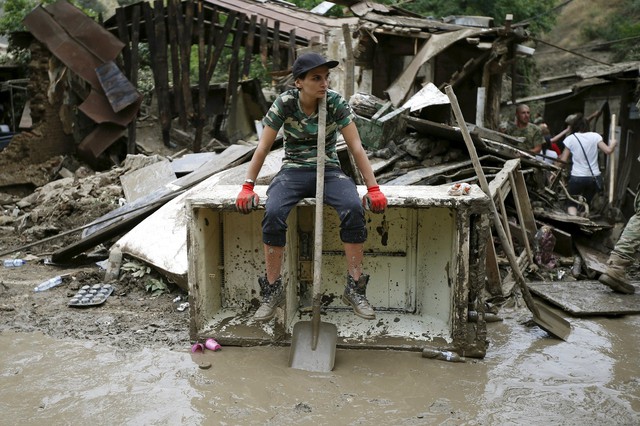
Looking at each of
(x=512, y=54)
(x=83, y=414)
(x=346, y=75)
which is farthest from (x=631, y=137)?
(x=83, y=414)

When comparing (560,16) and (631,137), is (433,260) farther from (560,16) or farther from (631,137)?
(560,16)

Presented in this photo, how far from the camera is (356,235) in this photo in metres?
4.26

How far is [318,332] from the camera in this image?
4273 mm

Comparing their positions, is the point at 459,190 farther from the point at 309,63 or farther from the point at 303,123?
the point at 309,63

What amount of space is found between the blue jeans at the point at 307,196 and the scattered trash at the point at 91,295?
2.25 m

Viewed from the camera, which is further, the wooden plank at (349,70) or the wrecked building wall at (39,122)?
the wrecked building wall at (39,122)

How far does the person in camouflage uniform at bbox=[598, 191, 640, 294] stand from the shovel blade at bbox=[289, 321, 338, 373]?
10.1ft

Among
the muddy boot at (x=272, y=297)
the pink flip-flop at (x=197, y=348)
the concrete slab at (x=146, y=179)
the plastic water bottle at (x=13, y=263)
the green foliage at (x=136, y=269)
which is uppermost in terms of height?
the muddy boot at (x=272, y=297)

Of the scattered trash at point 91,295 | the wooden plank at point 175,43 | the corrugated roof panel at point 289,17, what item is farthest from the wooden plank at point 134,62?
the scattered trash at point 91,295

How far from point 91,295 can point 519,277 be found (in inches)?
147

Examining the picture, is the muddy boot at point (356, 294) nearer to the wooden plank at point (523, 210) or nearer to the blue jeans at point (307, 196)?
the blue jeans at point (307, 196)

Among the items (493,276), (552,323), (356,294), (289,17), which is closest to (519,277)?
(552,323)

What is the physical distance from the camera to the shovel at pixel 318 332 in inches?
164

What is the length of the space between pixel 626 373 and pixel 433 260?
1.52 meters
